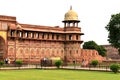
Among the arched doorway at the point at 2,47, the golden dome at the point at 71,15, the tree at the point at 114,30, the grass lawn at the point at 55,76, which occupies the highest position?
the golden dome at the point at 71,15

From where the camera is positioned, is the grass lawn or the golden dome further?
the golden dome

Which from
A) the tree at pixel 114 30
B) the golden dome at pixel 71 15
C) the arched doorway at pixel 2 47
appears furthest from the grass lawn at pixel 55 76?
the golden dome at pixel 71 15

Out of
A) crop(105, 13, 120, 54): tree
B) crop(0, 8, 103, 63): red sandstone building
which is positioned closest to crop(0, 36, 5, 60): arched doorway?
crop(0, 8, 103, 63): red sandstone building

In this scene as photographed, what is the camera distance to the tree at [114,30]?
44.7 metres

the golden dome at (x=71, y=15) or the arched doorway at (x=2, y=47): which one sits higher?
the golden dome at (x=71, y=15)

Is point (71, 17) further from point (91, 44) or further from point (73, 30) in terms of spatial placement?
point (91, 44)

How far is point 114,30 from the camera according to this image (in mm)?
45125

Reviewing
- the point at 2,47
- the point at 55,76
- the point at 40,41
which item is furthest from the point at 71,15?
the point at 55,76

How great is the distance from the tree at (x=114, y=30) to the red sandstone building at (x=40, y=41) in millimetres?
4961

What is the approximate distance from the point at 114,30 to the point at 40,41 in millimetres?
10387

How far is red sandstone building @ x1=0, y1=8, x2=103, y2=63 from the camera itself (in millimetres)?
41875

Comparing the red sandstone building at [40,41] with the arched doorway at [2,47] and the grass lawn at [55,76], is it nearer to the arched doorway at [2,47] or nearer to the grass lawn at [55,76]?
the arched doorway at [2,47]

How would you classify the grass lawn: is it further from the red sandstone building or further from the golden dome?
the golden dome

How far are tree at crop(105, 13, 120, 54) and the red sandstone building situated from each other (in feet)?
16.3
